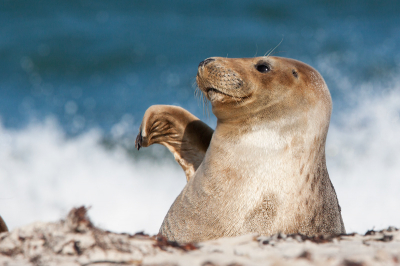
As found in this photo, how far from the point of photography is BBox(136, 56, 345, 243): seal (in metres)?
3.79

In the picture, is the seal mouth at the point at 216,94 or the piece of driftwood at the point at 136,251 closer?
the piece of driftwood at the point at 136,251

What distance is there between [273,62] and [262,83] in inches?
13.5

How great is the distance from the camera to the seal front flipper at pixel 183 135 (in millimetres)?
5590

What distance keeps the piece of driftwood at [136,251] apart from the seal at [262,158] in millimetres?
1246

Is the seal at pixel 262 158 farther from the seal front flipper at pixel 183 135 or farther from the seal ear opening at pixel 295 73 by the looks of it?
the seal front flipper at pixel 183 135

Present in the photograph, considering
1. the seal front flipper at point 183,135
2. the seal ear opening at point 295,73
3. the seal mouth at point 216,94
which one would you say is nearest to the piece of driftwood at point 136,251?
the seal mouth at point 216,94

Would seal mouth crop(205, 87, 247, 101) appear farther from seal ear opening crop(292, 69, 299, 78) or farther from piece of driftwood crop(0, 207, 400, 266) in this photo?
piece of driftwood crop(0, 207, 400, 266)

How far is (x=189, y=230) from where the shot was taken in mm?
4078

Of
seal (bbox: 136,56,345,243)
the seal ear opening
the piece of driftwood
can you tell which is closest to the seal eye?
seal (bbox: 136,56,345,243)

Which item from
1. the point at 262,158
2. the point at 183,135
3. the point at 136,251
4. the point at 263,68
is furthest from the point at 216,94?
the point at 136,251

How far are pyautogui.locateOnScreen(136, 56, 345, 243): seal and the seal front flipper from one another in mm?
1327

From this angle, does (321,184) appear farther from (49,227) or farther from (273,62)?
(49,227)

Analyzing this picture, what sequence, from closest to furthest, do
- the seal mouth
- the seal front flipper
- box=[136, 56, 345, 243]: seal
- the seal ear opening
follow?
box=[136, 56, 345, 243]: seal, the seal mouth, the seal ear opening, the seal front flipper

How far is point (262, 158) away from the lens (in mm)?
3854
